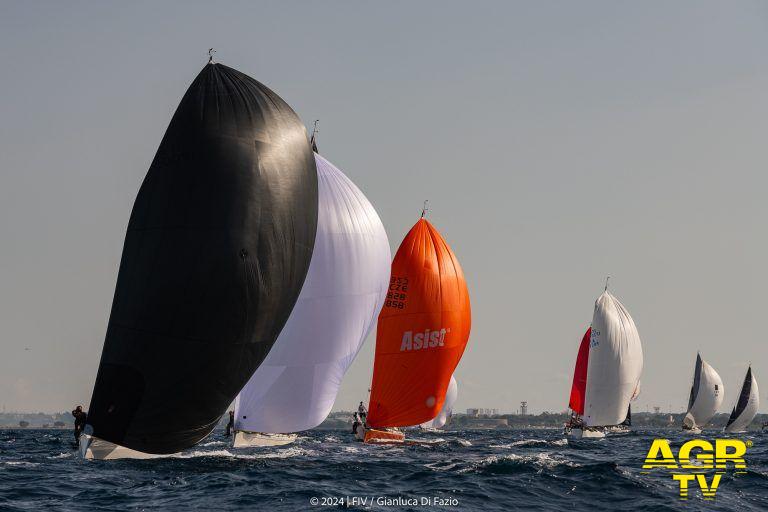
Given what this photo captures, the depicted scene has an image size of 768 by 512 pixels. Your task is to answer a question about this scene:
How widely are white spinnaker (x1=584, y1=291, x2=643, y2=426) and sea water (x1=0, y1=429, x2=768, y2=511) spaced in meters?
36.0

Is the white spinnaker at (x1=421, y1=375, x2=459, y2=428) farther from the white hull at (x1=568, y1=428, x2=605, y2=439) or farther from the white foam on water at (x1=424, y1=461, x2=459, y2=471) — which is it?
the white foam on water at (x1=424, y1=461, x2=459, y2=471)

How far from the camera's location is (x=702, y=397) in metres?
99.6

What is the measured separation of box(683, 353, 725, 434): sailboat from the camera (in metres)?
99.6

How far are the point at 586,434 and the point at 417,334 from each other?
31493 mm

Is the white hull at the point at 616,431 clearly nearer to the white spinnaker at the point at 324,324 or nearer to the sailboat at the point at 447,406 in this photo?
the sailboat at the point at 447,406

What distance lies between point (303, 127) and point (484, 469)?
11.6 meters

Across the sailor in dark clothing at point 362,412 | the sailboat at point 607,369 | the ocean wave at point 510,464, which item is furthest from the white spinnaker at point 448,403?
the ocean wave at point 510,464

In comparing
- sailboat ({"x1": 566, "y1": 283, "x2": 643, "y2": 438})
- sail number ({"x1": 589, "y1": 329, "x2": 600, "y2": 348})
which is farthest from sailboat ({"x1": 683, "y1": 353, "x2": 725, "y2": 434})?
sail number ({"x1": 589, "y1": 329, "x2": 600, "y2": 348})

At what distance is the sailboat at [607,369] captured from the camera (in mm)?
67625

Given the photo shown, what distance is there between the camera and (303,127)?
25.0 m

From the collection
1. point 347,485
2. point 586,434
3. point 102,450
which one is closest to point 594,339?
point 586,434

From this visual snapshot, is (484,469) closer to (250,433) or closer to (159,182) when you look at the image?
(250,433)

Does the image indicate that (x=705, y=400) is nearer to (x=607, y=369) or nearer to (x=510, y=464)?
(x=607, y=369)

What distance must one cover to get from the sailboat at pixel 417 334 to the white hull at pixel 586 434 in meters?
28.6
